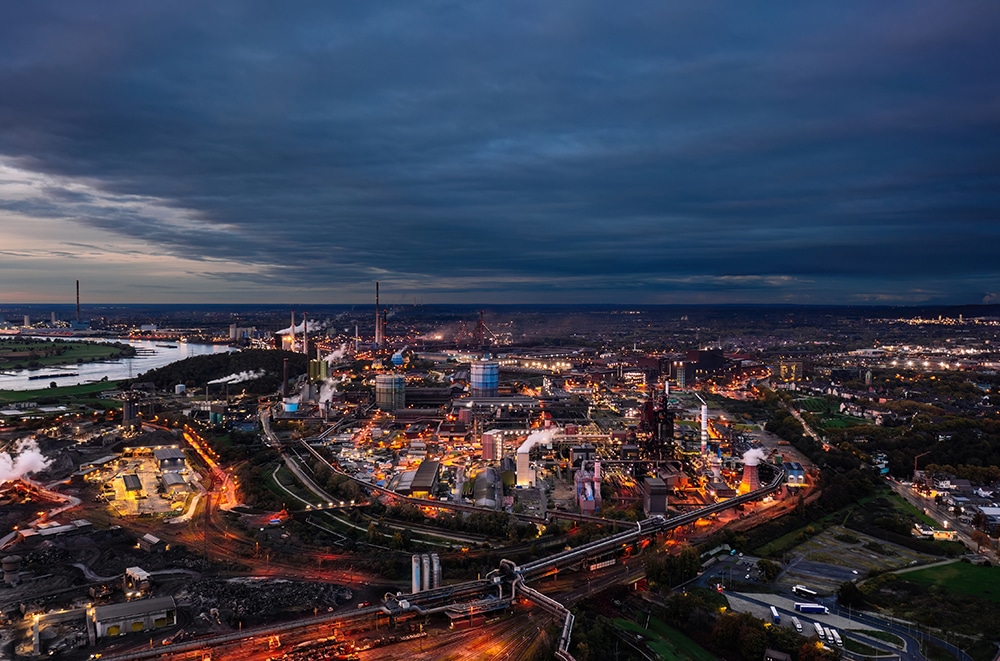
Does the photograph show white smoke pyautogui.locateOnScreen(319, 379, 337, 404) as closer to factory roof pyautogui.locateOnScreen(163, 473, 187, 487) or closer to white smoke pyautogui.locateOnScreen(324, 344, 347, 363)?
white smoke pyautogui.locateOnScreen(324, 344, 347, 363)

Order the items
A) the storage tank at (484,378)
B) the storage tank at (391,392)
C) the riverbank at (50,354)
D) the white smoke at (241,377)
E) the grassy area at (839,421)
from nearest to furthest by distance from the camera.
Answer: the grassy area at (839,421) → the storage tank at (391,392) → the storage tank at (484,378) → the white smoke at (241,377) → the riverbank at (50,354)

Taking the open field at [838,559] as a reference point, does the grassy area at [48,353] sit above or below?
above

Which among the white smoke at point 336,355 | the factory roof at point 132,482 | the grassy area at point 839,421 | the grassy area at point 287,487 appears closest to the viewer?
the grassy area at point 287,487

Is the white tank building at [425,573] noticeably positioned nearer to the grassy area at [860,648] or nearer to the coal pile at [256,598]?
the coal pile at [256,598]

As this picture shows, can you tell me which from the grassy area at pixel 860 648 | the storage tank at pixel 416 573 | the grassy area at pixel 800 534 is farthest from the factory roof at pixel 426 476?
the grassy area at pixel 860 648

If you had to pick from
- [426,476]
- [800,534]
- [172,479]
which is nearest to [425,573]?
[426,476]

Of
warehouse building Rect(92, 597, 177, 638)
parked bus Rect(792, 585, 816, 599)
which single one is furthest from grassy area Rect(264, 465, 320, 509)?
parked bus Rect(792, 585, 816, 599)

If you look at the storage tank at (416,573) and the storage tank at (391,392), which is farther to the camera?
the storage tank at (391,392)

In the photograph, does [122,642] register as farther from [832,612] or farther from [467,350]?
[467,350]
